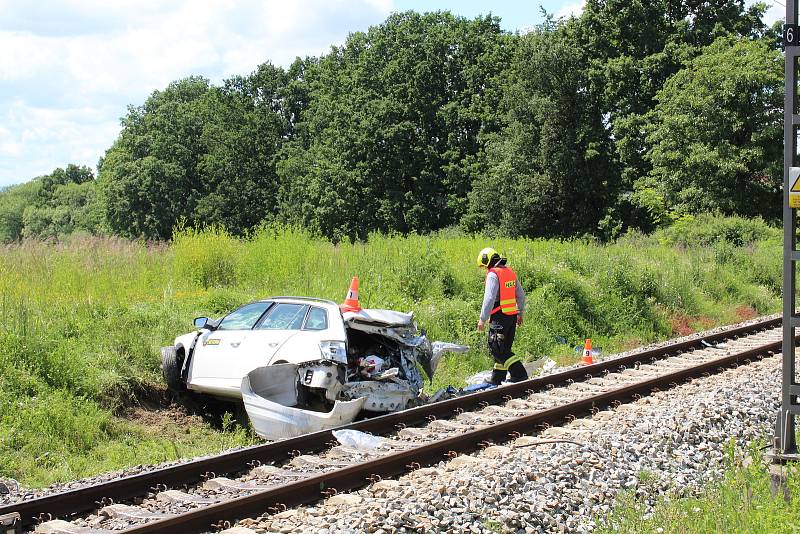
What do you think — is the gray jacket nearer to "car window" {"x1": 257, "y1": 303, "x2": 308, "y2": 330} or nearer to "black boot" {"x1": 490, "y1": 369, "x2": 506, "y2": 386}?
"black boot" {"x1": 490, "y1": 369, "x2": 506, "y2": 386}

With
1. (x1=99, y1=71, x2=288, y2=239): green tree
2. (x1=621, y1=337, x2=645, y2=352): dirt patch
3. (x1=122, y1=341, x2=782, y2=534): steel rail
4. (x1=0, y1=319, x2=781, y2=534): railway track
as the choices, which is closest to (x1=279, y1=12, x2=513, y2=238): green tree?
(x1=99, y1=71, x2=288, y2=239): green tree

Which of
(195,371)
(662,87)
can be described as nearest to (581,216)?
(662,87)

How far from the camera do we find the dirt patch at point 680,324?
20969 mm

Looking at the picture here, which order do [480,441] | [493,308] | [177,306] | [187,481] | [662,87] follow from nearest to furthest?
[187,481]
[480,441]
[493,308]
[177,306]
[662,87]

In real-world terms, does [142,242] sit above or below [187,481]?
above

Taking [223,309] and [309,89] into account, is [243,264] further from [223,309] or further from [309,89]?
[309,89]

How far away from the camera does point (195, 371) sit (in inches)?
420

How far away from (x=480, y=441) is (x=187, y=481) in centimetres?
320

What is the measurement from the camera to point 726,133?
141 feet

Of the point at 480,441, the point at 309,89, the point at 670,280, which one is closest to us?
the point at 480,441

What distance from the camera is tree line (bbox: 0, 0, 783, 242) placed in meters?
43.1

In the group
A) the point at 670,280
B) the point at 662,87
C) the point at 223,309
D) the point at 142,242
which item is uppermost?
the point at 662,87

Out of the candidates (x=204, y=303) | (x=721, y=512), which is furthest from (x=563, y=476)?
(x=204, y=303)

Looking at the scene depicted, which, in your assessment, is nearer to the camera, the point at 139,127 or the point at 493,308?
the point at 493,308
